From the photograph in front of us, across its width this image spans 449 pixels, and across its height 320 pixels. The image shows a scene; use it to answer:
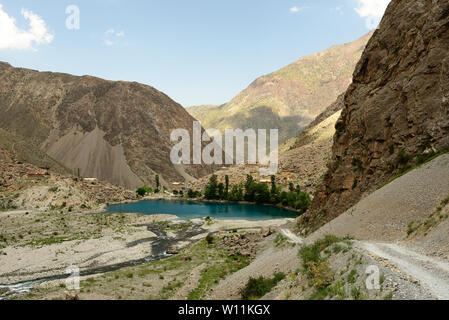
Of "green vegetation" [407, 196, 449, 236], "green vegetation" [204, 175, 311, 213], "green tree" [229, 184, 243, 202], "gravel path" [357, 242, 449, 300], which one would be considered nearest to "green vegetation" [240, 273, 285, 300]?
"gravel path" [357, 242, 449, 300]

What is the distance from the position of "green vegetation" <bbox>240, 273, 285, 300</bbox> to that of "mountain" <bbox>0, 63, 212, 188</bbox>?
13160 cm

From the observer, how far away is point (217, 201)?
111 m

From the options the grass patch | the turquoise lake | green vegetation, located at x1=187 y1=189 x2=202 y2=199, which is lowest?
the turquoise lake

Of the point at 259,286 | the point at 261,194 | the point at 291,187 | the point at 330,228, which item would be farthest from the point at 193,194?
the point at 259,286

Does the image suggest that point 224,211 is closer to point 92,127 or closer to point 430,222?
point 430,222

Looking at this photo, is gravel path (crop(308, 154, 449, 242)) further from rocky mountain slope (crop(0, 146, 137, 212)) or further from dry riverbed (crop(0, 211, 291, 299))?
rocky mountain slope (crop(0, 146, 137, 212))

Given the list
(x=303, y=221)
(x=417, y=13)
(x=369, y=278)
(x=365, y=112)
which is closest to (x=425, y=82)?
(x=365, y=112)

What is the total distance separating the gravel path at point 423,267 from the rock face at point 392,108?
46.3 ft

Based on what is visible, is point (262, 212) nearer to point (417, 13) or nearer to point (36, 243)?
point (36, 243)

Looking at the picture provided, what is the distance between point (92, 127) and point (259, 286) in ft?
580

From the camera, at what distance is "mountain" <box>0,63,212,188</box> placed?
→ 516 feet

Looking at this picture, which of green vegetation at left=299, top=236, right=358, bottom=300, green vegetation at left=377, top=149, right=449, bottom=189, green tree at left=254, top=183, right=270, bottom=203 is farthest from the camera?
green tree at left=254, top=183, right=270, bottom=203

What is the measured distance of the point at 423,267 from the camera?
1298cm
